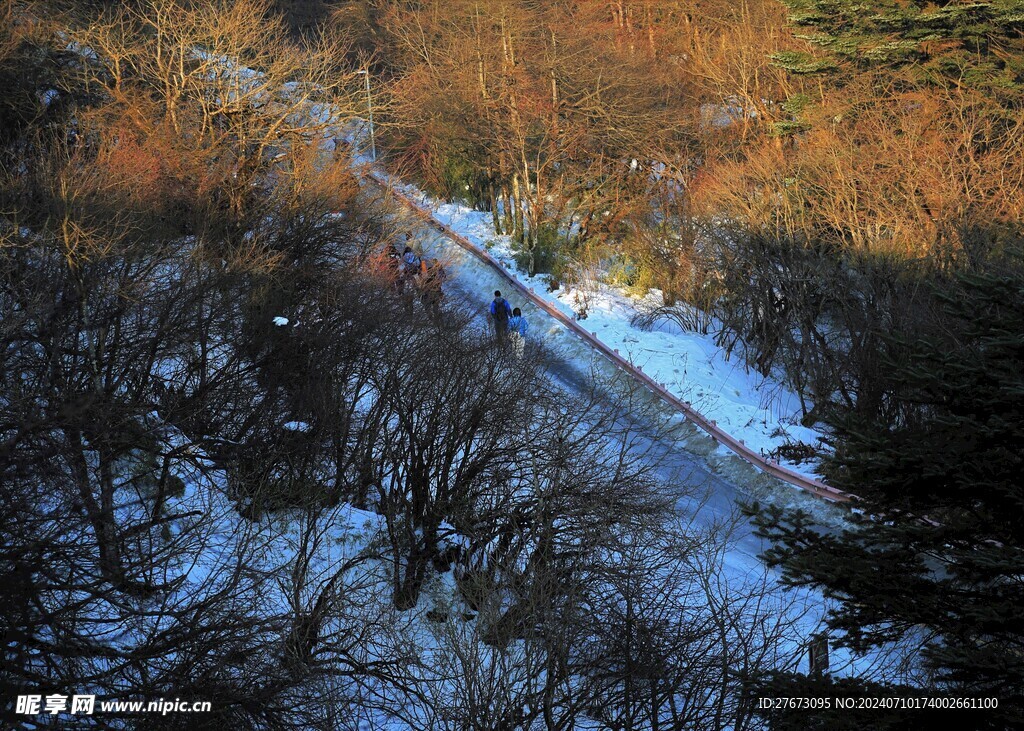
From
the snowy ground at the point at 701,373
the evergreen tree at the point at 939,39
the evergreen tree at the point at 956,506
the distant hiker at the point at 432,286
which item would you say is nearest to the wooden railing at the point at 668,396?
the snowy ground at the point at 701,373

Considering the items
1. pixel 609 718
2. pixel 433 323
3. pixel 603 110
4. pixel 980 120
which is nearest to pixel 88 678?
pixel 609 718

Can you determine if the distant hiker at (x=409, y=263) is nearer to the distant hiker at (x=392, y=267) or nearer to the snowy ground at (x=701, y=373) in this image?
the distant hiker at (x=392, y=267)

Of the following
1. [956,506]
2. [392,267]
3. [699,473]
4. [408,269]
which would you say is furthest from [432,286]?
[956,506]

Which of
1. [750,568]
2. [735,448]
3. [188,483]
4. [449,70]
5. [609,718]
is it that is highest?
[449,70]

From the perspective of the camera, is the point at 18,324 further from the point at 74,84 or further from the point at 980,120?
the point at 980,120

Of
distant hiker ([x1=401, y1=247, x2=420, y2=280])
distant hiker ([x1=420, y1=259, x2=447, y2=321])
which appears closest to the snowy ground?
distant hiker ([x1=420, y1=259, x2=447, y2=321])
